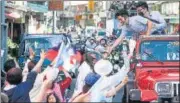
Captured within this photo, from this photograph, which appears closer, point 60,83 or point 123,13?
point 60,83

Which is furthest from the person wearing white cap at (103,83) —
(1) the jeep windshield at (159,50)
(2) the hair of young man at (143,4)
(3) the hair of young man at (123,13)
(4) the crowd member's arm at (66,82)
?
(1) the jeep windshield at (159,50)

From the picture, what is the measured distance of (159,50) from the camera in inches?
206

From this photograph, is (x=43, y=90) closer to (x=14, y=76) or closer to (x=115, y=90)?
(x=14, y=76)

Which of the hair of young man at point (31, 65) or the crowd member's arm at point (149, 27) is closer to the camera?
the hair of young man at point (31, 65)

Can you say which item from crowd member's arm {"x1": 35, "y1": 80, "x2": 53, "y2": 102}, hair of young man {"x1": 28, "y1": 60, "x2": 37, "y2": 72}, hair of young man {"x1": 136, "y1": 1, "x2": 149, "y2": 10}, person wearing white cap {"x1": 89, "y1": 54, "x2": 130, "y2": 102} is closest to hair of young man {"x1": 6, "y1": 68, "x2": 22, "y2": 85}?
crowd member's arm {"x1": 35, "y1": 80, "x2": 53, "y2": 102}

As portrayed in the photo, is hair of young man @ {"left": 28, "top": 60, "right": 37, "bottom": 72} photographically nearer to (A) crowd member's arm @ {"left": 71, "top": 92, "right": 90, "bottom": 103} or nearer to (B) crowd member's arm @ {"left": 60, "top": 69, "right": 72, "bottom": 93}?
(B) crowd member's arm @ {"left": 60, "top": 69, "right": 72, "bottom": 93}

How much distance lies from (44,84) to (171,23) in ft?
5.01

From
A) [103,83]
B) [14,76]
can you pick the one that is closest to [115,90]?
[103,83]

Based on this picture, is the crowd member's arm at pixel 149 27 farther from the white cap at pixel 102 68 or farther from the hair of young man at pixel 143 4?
the white cap at pixel 102 68

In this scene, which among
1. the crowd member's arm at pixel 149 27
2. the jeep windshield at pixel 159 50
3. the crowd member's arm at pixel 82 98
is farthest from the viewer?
the jeep windshield at pixel 159 50

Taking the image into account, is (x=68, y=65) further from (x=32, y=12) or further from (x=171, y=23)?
(x=32, y=12)

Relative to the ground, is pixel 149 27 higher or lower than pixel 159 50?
higher

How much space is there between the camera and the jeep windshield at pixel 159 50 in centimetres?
489

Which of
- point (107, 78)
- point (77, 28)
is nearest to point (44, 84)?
point (107, 78)
